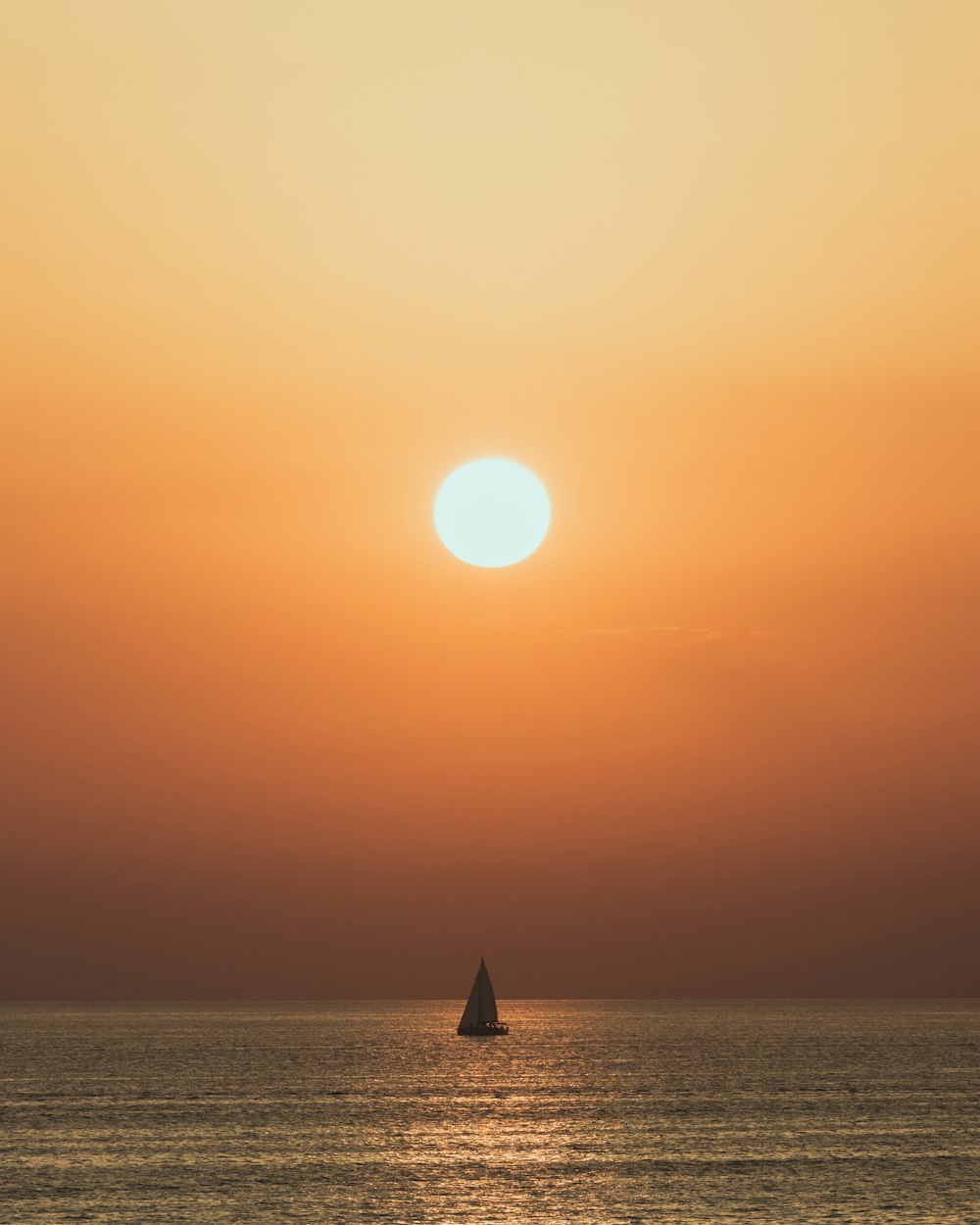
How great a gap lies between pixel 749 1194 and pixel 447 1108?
64.1 metres

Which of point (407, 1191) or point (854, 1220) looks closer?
point (854, 1220)

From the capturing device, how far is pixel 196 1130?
129250 mm

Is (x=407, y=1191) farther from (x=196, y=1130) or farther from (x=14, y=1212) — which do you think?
(x=196, y=1130)

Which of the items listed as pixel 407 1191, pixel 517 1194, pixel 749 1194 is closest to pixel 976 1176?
pixel 749 1194

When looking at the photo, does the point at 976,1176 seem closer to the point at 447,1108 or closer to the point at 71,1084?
the point at 447,1108

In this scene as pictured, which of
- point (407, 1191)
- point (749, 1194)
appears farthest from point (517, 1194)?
point (749, 1194)

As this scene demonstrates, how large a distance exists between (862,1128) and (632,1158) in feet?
98.4

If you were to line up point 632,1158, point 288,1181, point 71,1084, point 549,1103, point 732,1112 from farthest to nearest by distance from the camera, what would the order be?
1. point 71,1084
2. point 549,1103
3. point 732,1112
4. point 632,1158
5. point 288,1181

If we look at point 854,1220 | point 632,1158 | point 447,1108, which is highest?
point 447,1108

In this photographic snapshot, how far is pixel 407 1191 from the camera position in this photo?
9594 centimetres

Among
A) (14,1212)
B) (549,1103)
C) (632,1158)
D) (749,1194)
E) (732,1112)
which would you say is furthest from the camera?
(549,1103)

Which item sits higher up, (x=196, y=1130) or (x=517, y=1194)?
(x=196, y=1130)

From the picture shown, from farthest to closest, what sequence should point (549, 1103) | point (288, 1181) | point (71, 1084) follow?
point (71, 1084) → point (549, 1103) → point (288, 1181)

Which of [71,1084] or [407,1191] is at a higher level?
[71,1084]
